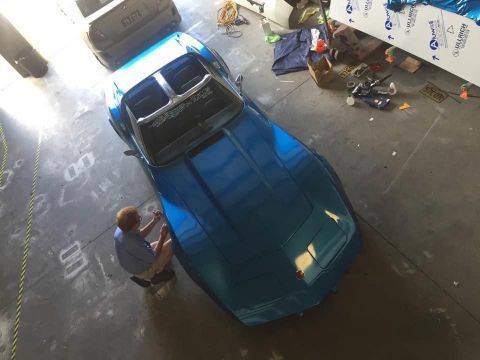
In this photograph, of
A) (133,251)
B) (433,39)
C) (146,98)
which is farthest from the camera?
(433,39)

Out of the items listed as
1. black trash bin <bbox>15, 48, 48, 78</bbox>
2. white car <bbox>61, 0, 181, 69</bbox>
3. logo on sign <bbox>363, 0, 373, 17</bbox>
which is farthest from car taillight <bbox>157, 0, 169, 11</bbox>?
logo on sign <bbox>363, 0, 373, 17</bbox>

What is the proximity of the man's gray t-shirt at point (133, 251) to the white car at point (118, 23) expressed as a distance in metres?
3.73

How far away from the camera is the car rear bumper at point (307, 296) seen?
3.01 meters

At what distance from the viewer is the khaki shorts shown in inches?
146

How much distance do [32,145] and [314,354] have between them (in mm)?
5290

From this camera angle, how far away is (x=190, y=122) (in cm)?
368

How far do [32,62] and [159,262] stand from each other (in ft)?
17.3

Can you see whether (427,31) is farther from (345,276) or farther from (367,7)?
(345,276)

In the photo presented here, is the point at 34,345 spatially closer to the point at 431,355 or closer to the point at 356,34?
the point at 431,355

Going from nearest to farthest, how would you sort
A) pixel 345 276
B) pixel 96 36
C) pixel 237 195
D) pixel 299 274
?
1. pixel 299 274
2. pixel 237 195
3. pixel 345 276
4. pixel 96 36

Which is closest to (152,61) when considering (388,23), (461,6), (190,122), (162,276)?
(190,122)

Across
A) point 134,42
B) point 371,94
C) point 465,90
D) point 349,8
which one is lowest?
point 465,90

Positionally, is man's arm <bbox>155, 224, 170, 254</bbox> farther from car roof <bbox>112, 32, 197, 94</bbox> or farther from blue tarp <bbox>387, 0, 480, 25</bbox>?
blue tarp <bbox>387, 0, 480, 25</bbox>

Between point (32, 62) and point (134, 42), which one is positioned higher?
point (32, 62)
